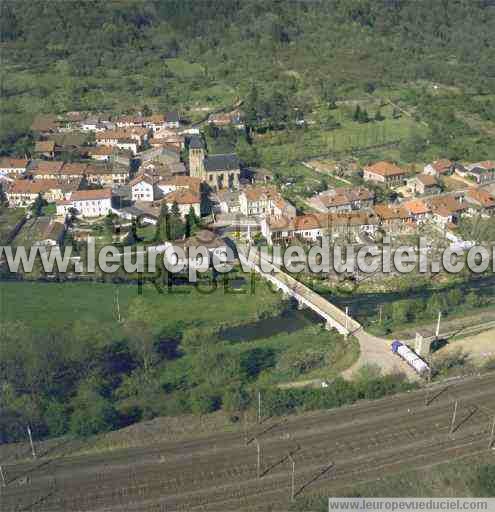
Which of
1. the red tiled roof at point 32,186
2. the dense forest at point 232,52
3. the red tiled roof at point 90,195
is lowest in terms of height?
the red tiled roof at point 32,186

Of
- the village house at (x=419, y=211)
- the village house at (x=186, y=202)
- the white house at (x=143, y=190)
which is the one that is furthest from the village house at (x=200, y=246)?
the village house at (x=419, y=211)

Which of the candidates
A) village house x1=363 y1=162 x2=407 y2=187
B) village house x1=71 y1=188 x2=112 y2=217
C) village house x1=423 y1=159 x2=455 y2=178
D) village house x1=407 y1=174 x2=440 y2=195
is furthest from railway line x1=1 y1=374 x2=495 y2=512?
village house x1=423 y1=159 x2=455 y2=178

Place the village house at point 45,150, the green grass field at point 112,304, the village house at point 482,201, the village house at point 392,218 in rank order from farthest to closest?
the village house at point 45,150 < the village house at point 482,201 < the village house at point 392,218 < the green grass field at point 112,304

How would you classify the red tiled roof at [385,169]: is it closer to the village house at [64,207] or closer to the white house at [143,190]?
the white house at [143,190]

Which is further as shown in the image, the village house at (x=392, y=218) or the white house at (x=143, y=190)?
the white house at (x=143, y=190)

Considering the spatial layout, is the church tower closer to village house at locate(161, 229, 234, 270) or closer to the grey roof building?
the grey roof building

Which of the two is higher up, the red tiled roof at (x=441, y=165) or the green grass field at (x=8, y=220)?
the red tiled roof at (x=441, y=165)

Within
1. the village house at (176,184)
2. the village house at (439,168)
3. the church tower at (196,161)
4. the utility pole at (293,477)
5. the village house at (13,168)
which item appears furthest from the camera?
the village house at (13,168)
